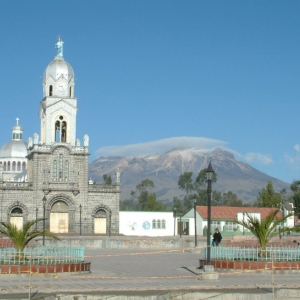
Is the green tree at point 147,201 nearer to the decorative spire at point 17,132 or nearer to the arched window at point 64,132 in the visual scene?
the decorative spire at point 17,132

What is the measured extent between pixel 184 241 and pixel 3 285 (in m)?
25.8

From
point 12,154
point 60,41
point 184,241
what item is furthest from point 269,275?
point 12,154

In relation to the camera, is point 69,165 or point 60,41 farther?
point 60,41

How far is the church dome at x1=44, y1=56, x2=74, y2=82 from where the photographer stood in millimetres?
66875

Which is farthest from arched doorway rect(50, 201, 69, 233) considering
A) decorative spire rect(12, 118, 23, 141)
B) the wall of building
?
decorative spire rect(12, 118, 23, 141)

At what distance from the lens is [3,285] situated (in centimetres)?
1830

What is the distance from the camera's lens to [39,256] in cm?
2164

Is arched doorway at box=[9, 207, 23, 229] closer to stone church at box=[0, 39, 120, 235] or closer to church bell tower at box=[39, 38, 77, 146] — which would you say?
stone church at box=[0, 39, 120, 235]

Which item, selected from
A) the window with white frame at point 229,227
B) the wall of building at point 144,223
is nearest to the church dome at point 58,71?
the wall of building at point 144,223

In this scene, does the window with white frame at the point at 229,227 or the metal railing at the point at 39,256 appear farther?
the window with white frame at the point at 229,227

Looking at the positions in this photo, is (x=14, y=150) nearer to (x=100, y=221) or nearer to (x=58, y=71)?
(x=58, y=71)

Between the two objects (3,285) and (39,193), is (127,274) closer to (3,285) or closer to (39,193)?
(3,285)

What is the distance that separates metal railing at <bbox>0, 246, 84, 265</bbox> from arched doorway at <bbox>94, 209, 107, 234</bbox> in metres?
43.1

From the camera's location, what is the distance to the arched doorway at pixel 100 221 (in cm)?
6525
